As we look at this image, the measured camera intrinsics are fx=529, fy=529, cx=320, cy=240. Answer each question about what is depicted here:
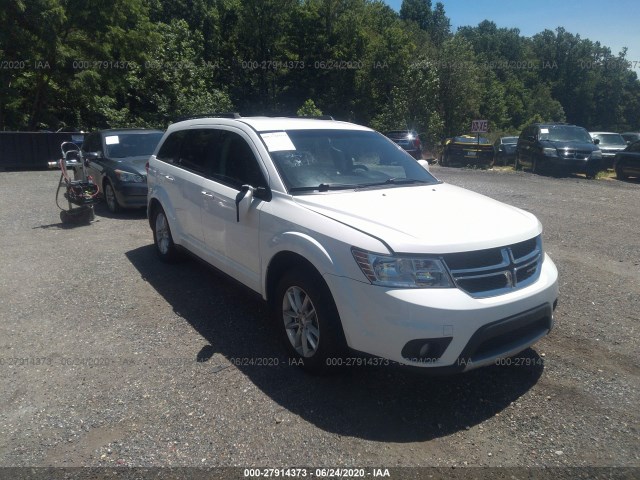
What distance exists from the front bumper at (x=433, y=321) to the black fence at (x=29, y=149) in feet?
60.9

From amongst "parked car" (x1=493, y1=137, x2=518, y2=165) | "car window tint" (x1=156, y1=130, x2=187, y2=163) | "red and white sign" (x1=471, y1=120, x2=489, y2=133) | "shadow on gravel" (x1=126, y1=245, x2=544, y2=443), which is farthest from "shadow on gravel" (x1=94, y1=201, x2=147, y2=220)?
"parked car" (x1=493, y1=137, x2=518, y2=165)

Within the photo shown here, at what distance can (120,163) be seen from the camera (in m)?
10.2

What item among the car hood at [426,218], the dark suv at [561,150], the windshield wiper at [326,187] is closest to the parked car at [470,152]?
the dark suv at [561,150]

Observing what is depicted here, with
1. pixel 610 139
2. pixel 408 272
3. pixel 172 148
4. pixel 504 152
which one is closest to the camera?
pixel 408 272

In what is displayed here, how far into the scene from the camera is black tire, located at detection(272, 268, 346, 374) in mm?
3650

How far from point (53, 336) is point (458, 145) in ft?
71.7

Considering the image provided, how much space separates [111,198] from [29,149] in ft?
38.3

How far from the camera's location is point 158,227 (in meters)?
6.84

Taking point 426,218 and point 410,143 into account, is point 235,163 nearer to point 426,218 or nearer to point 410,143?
point 426,218

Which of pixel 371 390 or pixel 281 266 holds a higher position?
pixel 281 266

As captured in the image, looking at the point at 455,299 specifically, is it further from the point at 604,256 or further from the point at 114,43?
the point at 114,43

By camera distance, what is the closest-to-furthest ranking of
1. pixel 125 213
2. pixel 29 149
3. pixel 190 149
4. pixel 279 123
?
pixel 279 123 → pixel 190 149 → pixel 125 213 → pixel 29 149

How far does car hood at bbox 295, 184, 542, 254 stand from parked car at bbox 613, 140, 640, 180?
15.5m

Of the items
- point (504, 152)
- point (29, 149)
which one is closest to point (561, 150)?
point (504, 152)
